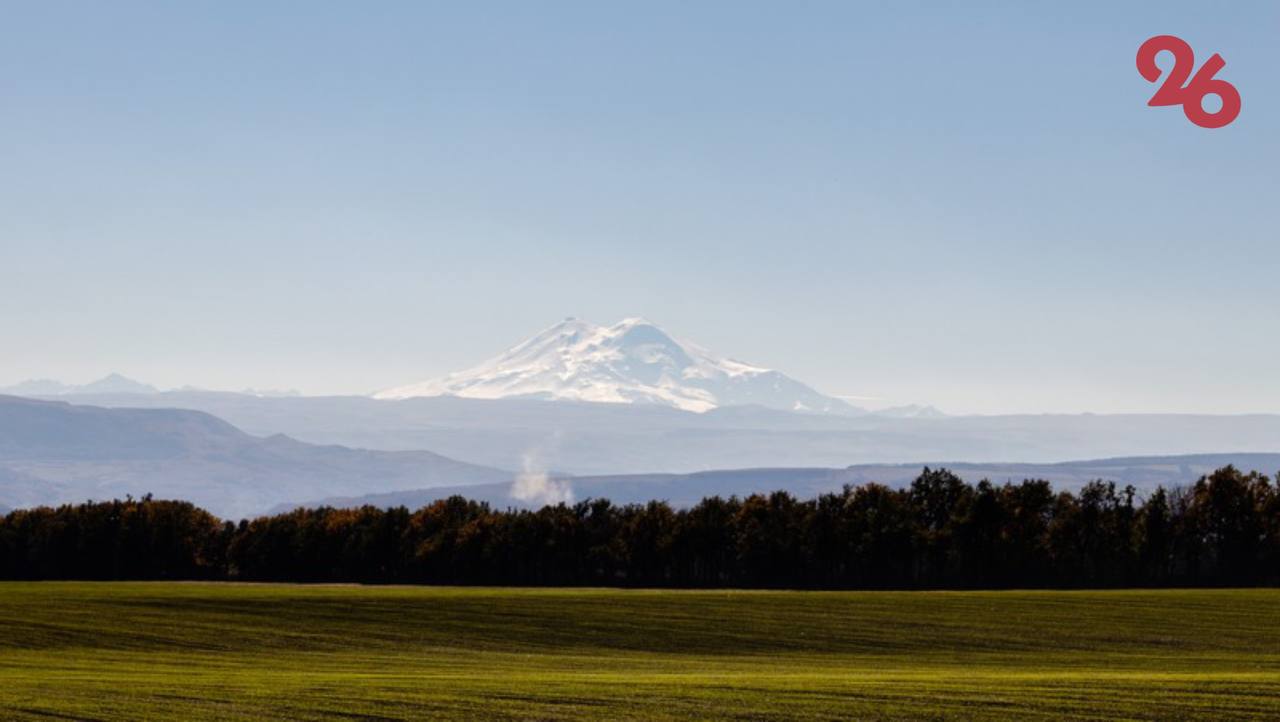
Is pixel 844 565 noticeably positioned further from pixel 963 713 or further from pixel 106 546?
pixel 963 713

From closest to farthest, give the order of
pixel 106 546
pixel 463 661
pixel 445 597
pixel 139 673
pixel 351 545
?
pixel 139 673, pixel 463 661, pixel 445 597, pixel 351 545, pixel 106 546

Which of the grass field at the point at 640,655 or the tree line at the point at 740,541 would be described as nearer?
the grass field at the point at 640,655

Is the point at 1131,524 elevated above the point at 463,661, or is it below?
above

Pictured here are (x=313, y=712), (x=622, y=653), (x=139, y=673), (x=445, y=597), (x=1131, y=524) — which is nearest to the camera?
(x=313, y=712)

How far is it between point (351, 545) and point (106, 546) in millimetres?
34766

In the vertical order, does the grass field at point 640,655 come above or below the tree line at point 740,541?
below

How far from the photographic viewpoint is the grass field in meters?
45.6

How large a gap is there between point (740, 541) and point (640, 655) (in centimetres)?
8161

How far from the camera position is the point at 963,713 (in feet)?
145

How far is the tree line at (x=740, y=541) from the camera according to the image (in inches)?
5787

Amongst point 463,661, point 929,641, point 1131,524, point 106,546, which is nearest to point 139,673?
point 463,661

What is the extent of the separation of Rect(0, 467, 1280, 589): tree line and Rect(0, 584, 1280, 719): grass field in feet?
120

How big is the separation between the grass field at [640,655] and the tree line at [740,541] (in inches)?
1446

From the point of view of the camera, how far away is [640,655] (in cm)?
7600
